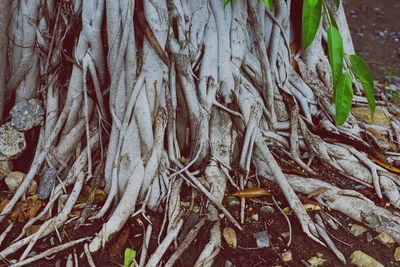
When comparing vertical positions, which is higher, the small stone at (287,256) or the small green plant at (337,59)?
the small green plant at (337,59)

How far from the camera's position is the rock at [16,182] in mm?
2572

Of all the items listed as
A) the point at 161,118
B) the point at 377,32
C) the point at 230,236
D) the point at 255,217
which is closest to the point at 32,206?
the point at 161,118

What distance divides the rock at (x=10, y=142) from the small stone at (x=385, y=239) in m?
1.71

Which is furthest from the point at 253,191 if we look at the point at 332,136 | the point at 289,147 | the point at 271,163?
the point at 332,136

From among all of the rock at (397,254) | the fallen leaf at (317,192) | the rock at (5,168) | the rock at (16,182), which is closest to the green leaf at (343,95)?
the fallen leaf at (317,192)

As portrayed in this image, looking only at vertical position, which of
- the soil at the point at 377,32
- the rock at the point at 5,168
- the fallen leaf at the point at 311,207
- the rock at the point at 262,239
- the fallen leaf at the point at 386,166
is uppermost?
the soil at the point at 377,32

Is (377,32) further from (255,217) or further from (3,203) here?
(3,203)

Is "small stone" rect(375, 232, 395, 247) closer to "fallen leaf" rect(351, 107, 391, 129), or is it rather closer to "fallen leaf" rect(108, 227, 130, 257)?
"fallen leaf" rect(351, 107, 391, 129)

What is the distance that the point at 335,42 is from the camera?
223 centimetres

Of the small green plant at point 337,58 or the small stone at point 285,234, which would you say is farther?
the small stone at point 285,234

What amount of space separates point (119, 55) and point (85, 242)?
2.67 ft

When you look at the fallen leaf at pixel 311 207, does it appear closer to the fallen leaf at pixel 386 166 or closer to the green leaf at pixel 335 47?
the fallen leaf at pixel 386 166

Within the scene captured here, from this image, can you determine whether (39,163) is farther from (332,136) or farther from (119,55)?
(332,136)

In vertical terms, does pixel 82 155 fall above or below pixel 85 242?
above
